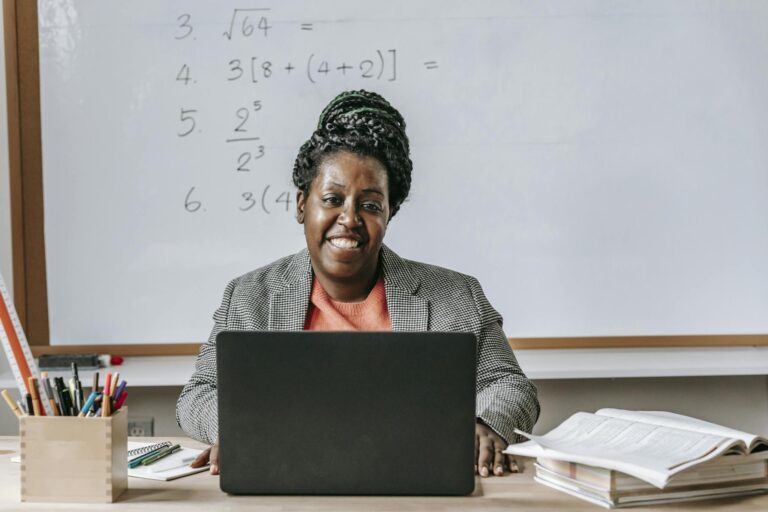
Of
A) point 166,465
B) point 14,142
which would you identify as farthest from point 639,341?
point 14,142

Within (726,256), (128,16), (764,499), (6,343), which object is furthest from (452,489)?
(128,16)

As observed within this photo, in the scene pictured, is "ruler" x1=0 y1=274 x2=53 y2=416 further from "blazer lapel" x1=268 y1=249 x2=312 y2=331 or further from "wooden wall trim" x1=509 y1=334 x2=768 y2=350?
"wooden wall trim" x1=509 y1=334 x2=768 y2=350

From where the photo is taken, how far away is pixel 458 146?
8.49 feet

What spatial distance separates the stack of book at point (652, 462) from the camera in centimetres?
111

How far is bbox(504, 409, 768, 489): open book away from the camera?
43.1 inches

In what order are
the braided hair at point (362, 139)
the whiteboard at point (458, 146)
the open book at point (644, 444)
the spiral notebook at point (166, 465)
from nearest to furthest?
the open book at point (644, 444) < the spiral notebook at point (166, 465) < the braided hair at point (362, 139) < the whiteboard at point (458, 146)

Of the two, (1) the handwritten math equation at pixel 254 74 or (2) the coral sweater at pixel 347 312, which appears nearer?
(2) the coral sweater at pixel 347 312

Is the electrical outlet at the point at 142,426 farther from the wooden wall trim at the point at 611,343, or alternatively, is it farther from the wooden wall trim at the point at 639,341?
the wooden wall trim at the point at 639,341

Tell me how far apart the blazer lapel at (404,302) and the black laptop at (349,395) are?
0.64m

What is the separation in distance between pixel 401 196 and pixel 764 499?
3.17 feet

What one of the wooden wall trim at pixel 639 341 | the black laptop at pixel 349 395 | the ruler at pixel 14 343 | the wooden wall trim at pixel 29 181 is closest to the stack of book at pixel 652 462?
the black laptop at pixel 349 395

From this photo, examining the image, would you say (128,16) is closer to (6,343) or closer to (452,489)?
(6,343)

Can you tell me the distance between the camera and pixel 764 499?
45.5 inches

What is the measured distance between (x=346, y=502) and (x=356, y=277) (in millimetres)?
751
